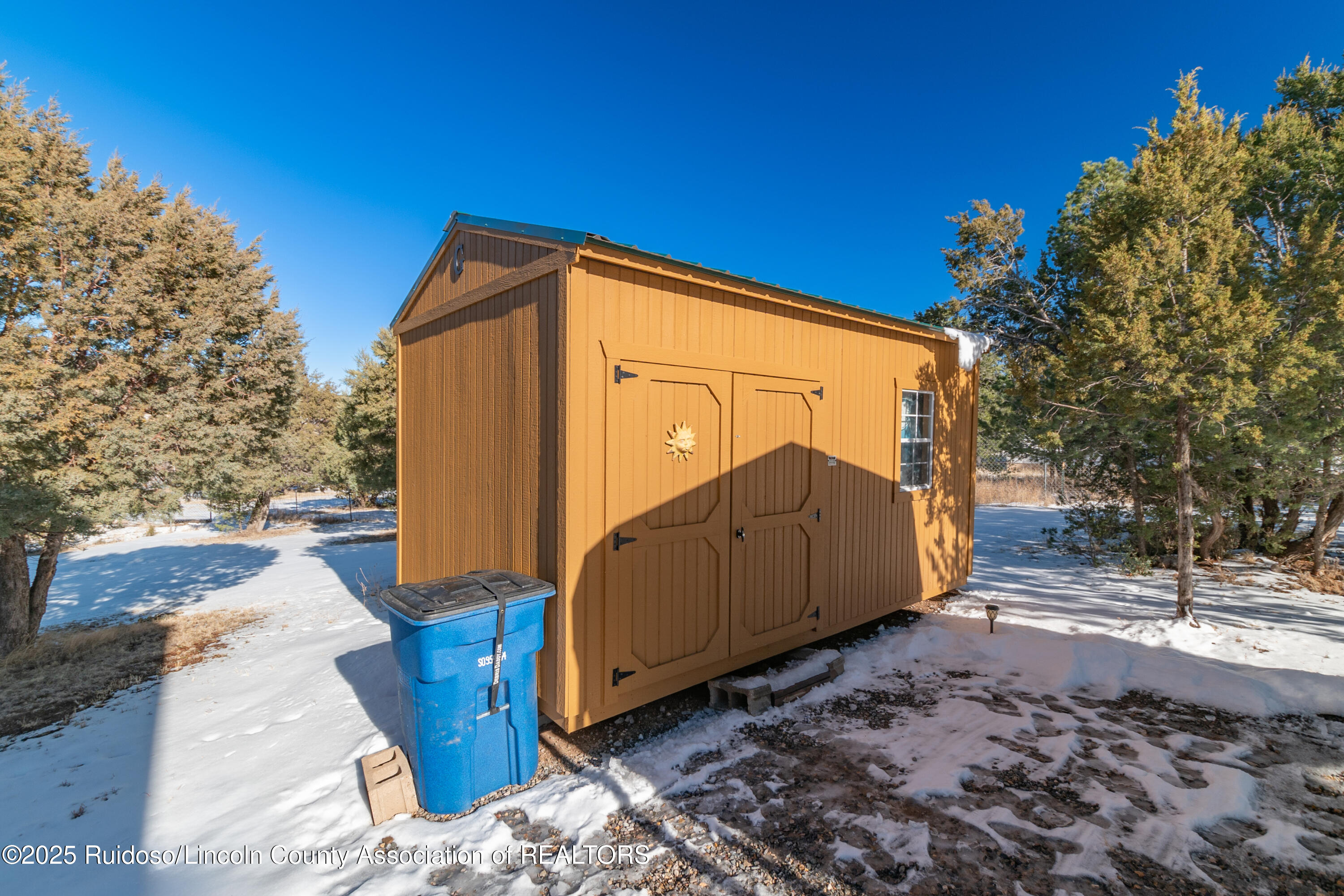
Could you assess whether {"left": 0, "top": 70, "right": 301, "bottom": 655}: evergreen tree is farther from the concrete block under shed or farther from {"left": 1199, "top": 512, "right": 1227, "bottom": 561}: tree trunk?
{"left": 1199, "top": 512, "right": 1227, "bottom": 561}: tree trunk

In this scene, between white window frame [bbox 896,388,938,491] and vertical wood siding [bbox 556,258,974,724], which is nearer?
vertical wood siding [bbox 556,258,974,724]

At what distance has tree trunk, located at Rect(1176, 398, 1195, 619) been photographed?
480 centimetres

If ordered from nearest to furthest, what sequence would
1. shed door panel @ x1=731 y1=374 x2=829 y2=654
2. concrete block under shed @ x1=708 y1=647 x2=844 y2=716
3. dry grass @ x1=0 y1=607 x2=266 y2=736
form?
concrete block under shed @ x1=708 y1=647 x2=844 y2=716
shed door panel @ x1=731 y1=374 x2=829 y2=654
dry grass @ x1=0 y1=607 x2=266 y2=736

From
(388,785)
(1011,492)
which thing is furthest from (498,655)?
(1011,492)

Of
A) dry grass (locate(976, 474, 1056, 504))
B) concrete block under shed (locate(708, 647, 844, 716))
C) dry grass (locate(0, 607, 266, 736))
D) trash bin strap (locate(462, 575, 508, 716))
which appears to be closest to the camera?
trash bin strap (locate(462, 575, 508, 716))

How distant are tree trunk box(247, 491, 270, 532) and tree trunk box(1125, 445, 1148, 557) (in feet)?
57.6

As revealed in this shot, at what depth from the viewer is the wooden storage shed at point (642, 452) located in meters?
3.19

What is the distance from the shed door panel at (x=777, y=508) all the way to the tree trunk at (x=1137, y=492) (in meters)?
5.36

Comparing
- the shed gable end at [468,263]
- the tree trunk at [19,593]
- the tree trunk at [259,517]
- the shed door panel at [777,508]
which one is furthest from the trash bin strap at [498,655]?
the tree trunk at [259,517]

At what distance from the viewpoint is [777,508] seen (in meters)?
4.23

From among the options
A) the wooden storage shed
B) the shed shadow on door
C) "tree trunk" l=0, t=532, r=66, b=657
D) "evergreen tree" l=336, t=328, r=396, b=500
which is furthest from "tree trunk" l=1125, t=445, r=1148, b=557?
"evergreen tree" l=336, t=328, r=396, b=500

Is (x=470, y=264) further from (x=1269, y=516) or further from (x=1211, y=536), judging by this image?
(x=1269, y=516)

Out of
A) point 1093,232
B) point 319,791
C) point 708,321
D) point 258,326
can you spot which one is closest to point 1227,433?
point 1093,232

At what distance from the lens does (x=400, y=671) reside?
8.97 ft
